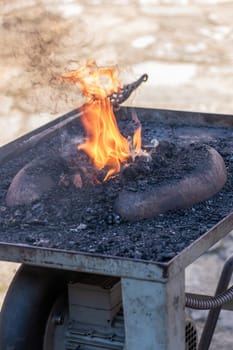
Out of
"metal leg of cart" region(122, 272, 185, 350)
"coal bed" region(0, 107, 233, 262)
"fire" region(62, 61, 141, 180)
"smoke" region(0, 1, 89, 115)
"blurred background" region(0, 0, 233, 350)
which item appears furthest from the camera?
"smoke" region(0, 1, 89, 115)

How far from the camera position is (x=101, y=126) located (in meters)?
3.05

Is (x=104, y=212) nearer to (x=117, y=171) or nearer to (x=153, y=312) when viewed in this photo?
(x=117, y=171)

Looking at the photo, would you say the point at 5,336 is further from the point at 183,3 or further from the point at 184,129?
the point at 183,3

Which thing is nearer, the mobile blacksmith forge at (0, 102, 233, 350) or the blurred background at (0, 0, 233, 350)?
the mobile blacksmith forge at (0, 102, 233, 350)

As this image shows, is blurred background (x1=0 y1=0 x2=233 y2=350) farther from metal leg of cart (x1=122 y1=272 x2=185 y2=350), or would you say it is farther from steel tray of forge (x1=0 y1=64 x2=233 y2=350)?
metal leg of cart (x1=122 y1=272 x2=185 y2=350)

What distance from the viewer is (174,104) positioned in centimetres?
596

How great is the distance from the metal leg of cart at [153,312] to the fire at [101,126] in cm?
59

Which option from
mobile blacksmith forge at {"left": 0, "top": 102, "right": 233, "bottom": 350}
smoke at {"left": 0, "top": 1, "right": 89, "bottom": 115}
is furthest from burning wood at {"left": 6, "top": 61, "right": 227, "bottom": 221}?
smoke at {"left": 0, "top": 1, "right": 89, "bottom": 115}

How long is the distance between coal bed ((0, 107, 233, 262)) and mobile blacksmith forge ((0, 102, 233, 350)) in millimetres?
26

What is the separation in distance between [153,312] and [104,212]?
45cm

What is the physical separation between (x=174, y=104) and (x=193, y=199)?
11.0 feet

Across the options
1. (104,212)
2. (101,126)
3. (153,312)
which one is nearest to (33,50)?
(101,126)

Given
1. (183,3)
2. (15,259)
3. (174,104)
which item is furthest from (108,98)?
(183,3)

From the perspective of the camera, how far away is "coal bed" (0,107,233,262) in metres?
2.41
